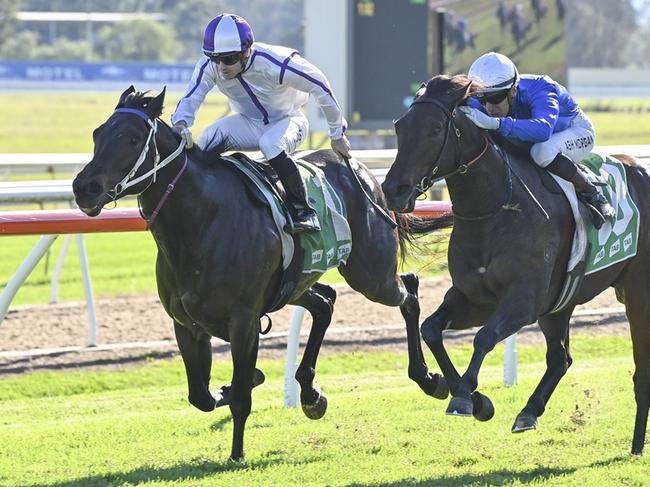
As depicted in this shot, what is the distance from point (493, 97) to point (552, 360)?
1384 mm

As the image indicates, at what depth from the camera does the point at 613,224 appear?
6047 mm

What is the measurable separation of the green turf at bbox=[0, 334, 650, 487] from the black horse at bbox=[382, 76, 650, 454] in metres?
0.29

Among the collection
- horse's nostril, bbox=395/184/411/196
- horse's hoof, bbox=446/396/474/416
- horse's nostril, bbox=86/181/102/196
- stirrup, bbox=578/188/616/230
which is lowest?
horse's hoof, bbox=446/396/474/416

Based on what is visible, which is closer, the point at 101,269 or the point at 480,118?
the point at 480,118

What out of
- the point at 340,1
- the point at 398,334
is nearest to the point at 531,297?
the point at 398,334

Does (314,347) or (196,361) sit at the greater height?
(196,361)

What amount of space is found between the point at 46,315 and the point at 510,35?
11.0 m

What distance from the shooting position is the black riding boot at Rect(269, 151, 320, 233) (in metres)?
6.15

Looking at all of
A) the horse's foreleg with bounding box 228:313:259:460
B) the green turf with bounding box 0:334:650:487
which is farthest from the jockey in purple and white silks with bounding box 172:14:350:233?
the green turf with bounding box 0:334:650:487

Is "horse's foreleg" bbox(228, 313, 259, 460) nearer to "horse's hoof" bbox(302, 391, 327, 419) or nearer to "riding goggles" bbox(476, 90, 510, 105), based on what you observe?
"horse's hoof" bbox(302, 391, 327, 419)

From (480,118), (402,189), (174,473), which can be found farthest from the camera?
(480,118)

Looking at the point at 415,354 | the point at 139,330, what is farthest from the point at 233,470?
the point at 139,330

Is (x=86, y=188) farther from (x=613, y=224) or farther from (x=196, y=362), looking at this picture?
(x=613, y=224)

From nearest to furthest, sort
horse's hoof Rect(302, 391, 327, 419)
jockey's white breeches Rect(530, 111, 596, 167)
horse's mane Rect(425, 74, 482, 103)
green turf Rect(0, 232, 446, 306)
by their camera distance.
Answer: horse's mane Rect(425, 74, 482, 103), jockey's white breeches Rect(530, 111, 596, 167), horse's hoof Rect(302, 391, 327, 419), green turf Rect(0, 232, 446, 306)
